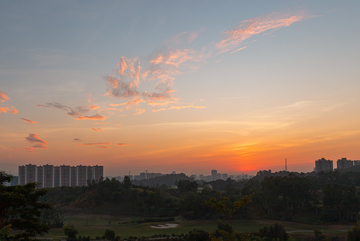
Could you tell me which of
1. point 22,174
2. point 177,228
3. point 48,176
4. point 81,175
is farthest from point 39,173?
point 177,228

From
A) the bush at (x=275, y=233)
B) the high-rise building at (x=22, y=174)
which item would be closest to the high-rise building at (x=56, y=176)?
the high-rise building at (x=22, y=174)

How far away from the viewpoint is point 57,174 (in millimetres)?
163000

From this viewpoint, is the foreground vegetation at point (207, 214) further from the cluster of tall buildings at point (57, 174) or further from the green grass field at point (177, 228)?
the cluster of tall buildings at point (57, 174)

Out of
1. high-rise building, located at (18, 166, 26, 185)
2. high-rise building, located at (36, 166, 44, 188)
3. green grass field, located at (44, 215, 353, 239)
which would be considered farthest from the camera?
high-rise building, located at (36, 166, 44, 188)

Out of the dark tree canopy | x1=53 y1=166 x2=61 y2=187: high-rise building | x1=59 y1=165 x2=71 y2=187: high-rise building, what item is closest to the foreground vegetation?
the dark tree canopy

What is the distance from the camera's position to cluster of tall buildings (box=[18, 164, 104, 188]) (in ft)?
505

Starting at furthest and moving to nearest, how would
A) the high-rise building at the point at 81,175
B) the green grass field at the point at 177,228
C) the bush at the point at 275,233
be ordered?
the high-rise building at the point at 81,175 → the green grass field at the point at 177,228 → the bush at the point at 275,233

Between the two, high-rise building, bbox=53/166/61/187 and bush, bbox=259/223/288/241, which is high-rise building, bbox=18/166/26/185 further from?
bush, bbox=259/223/288/241

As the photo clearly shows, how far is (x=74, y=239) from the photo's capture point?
113ft

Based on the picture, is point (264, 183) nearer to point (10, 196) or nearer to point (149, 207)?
point (149, 207)

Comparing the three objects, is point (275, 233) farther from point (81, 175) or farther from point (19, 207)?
point (81, 175)

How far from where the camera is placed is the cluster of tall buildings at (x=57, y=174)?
505 ft

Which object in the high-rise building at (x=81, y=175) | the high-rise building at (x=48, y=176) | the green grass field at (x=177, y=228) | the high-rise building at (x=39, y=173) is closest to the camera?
the green grass field at (x=177, y=228)

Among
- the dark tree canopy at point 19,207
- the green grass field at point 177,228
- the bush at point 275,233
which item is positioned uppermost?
the dark tree canopy at point 19,207
